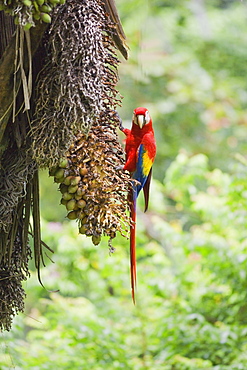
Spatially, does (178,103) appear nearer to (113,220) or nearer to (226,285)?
(226,285)

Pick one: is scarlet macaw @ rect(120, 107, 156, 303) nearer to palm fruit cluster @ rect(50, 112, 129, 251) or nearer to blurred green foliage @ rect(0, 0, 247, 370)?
palm fruit cluster @ rect(50, 112, 129, 251)

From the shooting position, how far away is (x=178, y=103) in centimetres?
644

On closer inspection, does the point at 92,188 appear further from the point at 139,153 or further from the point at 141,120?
the point at 141,120

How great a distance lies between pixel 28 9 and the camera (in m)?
1.18

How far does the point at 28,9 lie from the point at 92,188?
0.53 meters

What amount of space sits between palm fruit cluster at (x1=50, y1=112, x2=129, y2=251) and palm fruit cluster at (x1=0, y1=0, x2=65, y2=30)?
40 cm

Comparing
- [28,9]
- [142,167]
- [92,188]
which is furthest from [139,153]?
[28,9]

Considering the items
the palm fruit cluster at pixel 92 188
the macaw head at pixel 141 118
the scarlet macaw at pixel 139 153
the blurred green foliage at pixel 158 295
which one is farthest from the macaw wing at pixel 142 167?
the blurred green foliage at pixel 158 295

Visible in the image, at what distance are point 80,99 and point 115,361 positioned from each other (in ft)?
7.87

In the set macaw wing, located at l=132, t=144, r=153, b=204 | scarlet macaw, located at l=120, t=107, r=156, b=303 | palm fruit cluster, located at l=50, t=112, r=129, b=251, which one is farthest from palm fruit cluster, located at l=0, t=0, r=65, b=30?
macaw wing, located at l=132, t=144, r=153, b=204

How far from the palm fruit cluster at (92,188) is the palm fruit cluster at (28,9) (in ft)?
1.32

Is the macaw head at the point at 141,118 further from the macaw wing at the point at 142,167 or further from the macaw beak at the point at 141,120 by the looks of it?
the macaw wing at the point at 142,167

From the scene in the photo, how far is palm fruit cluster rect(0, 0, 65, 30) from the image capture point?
3.87 feet

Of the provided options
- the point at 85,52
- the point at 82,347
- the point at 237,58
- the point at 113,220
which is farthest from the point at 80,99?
the point at 237,58
